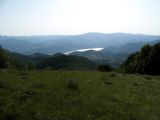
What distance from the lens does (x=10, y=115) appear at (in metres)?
10.7

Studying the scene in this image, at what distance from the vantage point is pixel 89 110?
1223cm

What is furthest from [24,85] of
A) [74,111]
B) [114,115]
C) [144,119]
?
[144,119]

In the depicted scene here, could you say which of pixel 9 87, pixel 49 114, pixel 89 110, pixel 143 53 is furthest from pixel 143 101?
pixel 143 53

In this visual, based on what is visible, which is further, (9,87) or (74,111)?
(9,87)

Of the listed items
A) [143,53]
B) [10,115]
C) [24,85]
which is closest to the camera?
[10,115]

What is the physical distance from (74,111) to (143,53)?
80.9 metres

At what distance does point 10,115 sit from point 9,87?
435 centimetres

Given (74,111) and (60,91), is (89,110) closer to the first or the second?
(74,111)

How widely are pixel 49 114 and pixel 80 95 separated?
3.57m

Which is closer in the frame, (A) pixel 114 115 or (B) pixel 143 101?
(A) pixel 114 115

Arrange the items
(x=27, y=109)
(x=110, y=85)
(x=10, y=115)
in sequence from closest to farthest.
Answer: (x=10, y=115)
(x=27, y=109)
(x=110, y=85)

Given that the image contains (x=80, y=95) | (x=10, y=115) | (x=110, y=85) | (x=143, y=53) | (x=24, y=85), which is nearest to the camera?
(x=10, y=115)

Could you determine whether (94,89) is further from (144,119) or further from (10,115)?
(10,115)

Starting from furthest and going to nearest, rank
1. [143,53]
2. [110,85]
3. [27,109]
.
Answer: [143,53], [110,85], [27,109]
